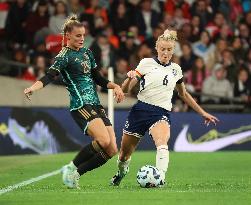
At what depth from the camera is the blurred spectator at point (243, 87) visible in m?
21.7

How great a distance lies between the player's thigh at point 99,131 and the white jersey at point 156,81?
96cm

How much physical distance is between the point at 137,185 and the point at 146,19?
12.2 m

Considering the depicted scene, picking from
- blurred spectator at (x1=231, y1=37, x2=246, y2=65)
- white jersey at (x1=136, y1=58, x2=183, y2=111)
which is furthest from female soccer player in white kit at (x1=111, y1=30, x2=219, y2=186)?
blurred spectator at (x1=231, y1=37, x2=246, y2=65)

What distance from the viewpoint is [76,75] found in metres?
11.0

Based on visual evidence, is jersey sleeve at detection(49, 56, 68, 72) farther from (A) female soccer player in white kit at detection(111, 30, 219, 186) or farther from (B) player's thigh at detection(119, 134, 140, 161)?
(B) player's thigh at detection(119, 134, 140, 161)

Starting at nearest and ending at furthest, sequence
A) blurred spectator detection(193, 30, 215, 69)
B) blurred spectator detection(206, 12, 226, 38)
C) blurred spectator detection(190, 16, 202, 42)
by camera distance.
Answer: blurred spectator detection(193, 30, 215, 69)
blurred spectator detection(190, 16, 202, 42)
blurred spectator detection(206, 12, 226, 38)

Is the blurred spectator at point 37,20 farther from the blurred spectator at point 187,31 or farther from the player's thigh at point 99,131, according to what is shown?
the player's thigh at point 99,131

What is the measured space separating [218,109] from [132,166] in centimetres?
675

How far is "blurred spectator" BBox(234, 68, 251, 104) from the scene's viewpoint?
71.3ft

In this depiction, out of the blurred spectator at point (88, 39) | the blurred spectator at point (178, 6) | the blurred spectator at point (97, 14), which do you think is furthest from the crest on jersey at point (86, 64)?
the blurred spectator at point (178, 6)

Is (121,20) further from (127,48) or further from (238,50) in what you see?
(238,50)

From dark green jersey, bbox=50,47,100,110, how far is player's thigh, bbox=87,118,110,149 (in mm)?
266

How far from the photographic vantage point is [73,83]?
36.1 feet

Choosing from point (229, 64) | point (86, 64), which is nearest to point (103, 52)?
point (229, 64)
